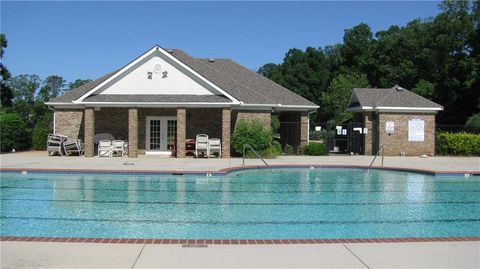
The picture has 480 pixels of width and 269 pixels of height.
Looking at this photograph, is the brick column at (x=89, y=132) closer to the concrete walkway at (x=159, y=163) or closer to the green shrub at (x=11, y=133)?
the concrete walkway at (x=159, y=163)

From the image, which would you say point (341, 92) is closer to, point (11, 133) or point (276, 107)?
point (276, 107)

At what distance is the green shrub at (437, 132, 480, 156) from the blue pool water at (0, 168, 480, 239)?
39.7 ft

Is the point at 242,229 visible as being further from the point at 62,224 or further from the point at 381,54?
the point at 381,54

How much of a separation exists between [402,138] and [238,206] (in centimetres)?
2000

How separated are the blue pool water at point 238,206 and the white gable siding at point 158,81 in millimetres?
8791

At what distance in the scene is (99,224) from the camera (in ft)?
31.3

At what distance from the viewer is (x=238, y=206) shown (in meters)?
11.8

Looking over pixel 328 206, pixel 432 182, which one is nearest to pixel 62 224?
pixel 328 206

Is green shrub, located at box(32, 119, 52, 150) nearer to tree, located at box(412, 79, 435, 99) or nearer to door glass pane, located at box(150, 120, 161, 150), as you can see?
door glass pane, located at box(150, 120, 161, 150)

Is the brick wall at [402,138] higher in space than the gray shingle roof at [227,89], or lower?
lower

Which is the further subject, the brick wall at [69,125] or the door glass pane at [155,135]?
the brick wall at [69,125]

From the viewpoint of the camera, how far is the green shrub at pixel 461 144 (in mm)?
29375

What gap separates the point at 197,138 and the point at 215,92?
9.12ft

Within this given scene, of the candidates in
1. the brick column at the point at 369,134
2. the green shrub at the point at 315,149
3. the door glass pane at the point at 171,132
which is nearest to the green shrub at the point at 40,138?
the door glass pane at the point at 171,132
